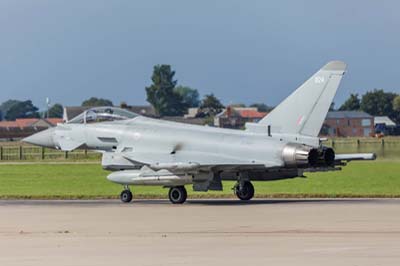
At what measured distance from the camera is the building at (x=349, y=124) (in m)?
141

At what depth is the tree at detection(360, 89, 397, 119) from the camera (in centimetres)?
17038

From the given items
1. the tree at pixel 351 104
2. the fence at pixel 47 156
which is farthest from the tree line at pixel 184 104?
the fence at pixel 47 156

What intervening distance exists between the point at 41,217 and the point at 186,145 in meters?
6.62

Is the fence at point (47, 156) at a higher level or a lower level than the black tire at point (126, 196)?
higher

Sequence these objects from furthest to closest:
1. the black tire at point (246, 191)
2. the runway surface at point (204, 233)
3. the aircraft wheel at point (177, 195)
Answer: the black tire at point (246, 191), the aircraft wheel at point (177, 195), the runway surface at point (204, 233)

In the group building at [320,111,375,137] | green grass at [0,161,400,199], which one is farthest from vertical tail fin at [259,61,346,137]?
building at [320,111,375,137]

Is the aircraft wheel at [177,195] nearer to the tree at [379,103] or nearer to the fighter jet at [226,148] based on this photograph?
the fighter jet at [226,148]

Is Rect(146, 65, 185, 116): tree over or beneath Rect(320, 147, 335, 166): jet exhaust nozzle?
over

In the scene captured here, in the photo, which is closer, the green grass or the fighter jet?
the fighter jet

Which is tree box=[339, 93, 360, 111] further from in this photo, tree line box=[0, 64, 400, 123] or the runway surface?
the runway surface

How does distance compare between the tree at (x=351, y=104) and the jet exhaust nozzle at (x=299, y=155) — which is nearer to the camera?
the jet exhaust nozzle at (x=299, y=155)

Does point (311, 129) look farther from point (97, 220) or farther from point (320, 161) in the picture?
point (97, 220)

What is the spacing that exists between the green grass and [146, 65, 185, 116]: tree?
13568 cm

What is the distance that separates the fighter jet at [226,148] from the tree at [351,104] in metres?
144
